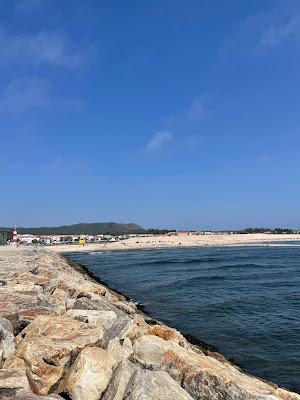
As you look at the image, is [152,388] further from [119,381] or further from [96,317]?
[96,317]

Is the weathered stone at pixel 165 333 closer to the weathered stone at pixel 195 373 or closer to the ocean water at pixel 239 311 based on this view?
the weathered stone at pixel 195 373

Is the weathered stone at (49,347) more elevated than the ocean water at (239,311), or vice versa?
the weathered stone at (49,347)

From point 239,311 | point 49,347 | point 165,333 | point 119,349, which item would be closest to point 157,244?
point 239,311

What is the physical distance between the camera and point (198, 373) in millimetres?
6680

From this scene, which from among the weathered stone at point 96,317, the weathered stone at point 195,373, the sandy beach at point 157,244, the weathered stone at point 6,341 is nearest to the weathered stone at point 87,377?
the weathered stone at point 195,373

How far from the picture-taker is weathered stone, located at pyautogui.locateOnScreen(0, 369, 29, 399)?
227 inches

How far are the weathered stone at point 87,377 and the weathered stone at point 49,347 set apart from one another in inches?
13.0

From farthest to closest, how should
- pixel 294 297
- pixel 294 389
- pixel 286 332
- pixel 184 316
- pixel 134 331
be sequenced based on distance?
pixel 294 297 < pixel 184 316 < pixel 286 332 < pixel 294 389 < pixel 134 331

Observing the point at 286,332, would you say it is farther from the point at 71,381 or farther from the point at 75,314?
the point at 71,381

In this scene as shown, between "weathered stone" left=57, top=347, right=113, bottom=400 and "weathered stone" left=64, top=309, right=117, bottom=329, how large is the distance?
211 cm

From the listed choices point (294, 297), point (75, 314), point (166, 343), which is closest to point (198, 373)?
point (166, 343)

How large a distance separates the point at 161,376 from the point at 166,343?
1.68 metres

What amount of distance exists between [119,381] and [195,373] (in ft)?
4.13

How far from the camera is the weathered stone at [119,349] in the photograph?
7.28 metres
